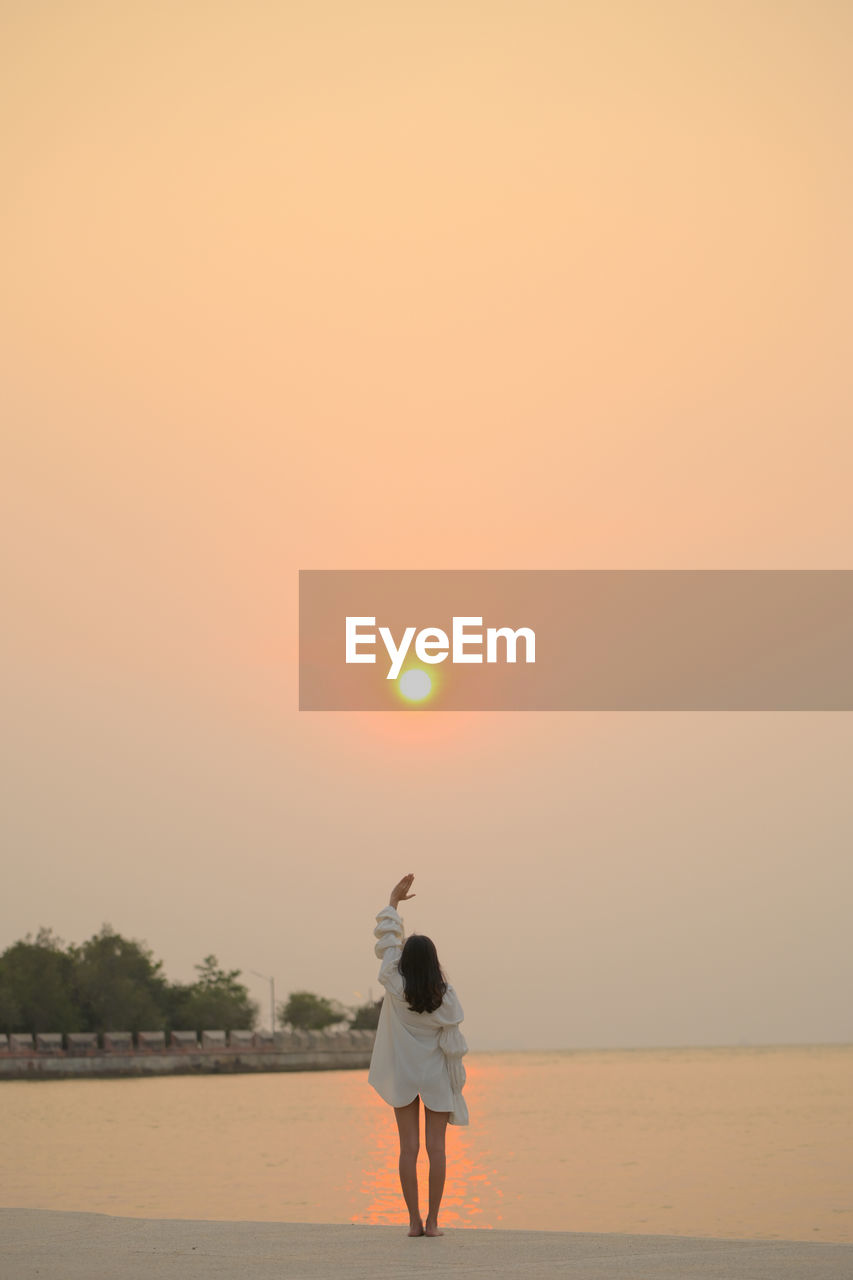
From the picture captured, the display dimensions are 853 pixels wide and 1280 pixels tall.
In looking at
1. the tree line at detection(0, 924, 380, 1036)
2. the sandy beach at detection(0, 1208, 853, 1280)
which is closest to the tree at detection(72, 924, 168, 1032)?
the tree line at detection(0, 924, 380, 1036)

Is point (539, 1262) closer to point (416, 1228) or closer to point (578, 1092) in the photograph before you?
point (416, 1228)

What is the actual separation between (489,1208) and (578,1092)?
8595 cm

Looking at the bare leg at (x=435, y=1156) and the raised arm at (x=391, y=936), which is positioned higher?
the raised arm at (x=391, y=936)

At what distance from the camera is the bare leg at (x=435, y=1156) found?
10.9 metres

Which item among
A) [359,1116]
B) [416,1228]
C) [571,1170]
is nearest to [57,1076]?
[359,1116]

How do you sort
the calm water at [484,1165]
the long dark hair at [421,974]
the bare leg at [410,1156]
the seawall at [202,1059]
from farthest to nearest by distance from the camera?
the seawall at [202,1059]
the calm water at [484,1165]
the bare leg at [410,1156]
the long dark hair at [421,974]

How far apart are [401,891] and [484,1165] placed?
28.0m

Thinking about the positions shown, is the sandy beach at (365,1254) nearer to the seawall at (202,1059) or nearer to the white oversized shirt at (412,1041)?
the white oversized shirt at (412,1041)

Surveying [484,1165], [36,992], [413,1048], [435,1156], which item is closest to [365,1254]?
[435,1156]

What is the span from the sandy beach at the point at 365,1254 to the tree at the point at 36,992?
132810 mm

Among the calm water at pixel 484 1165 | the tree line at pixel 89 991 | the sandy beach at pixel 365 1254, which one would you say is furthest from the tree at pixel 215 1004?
the sandy beach at pixel 365 1254

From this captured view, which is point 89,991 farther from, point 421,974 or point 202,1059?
point 421,974

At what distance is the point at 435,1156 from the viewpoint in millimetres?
11055

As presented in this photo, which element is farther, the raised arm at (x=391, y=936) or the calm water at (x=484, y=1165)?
the calm water at (x=484, y=1165)
